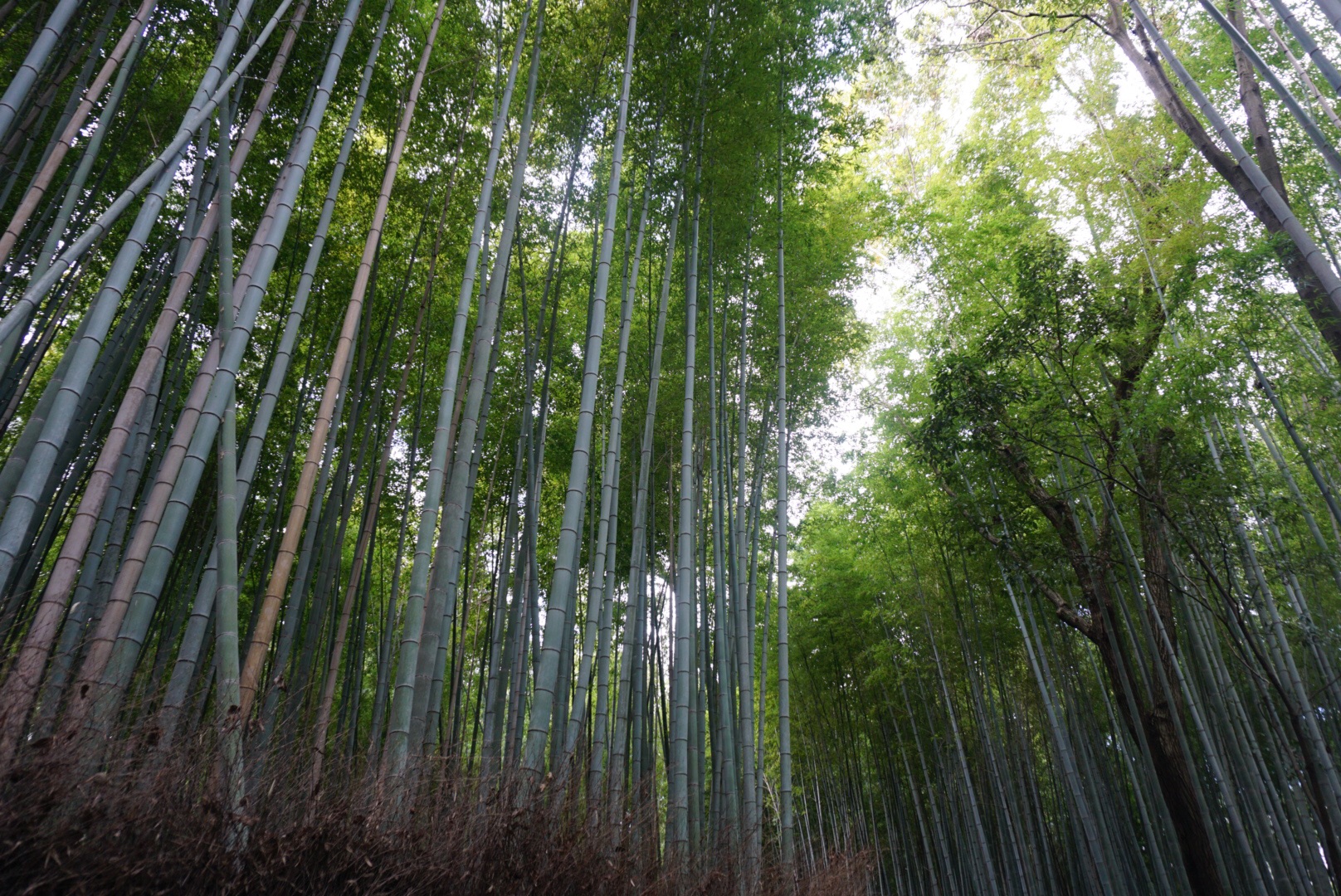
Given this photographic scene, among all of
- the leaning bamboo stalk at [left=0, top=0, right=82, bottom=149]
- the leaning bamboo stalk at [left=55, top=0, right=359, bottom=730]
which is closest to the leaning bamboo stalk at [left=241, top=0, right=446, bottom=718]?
the leaning bamboo stalk at [left=55, top=0, right=359, bottom=730]

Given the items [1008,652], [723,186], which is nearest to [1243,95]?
[723,186]

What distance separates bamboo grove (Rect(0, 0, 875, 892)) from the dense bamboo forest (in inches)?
1.1

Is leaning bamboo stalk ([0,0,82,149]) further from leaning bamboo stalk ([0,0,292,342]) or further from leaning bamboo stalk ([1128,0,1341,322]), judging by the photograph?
leaning bamboo stalk ([1128,0,1341,322])

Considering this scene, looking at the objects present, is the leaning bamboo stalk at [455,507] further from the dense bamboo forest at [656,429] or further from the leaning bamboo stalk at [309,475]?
the leaning bamboo stalk at [309,475]

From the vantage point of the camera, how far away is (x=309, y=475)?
237cm

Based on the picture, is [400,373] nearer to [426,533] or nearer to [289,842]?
[426,533]

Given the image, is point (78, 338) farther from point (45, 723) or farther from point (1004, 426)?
point (1004, 426)

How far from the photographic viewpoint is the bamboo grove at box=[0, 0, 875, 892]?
200cm

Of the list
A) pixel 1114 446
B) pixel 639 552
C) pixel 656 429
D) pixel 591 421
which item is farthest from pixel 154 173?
pixel 1114 446

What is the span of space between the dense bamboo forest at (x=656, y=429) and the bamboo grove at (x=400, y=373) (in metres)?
0.03

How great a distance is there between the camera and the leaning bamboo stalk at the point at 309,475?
2.06 meters

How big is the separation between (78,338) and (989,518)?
5.61m

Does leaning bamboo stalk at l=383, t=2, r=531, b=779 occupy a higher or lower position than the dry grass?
higher

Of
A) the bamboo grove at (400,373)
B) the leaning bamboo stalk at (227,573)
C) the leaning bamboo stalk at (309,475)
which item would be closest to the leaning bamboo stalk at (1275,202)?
the bamboo grove at (400,373)
